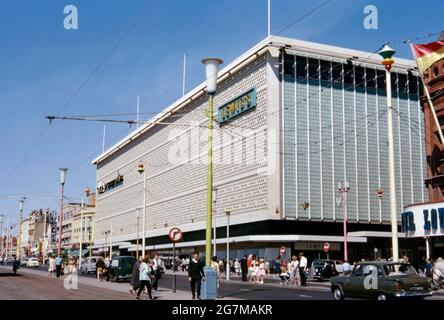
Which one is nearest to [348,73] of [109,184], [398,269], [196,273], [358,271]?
[358,271]

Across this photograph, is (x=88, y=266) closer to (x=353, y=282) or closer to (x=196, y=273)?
(x=196, y=273)

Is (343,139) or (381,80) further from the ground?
(381,80)

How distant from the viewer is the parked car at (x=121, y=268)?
1476 inches

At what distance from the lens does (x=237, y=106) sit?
68.8m

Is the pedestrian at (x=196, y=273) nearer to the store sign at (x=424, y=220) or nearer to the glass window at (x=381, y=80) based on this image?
the store sign at (x=424, y=220)

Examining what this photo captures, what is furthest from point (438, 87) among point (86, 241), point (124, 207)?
point (86, 241)

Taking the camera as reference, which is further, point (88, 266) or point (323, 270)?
point (88, 266)

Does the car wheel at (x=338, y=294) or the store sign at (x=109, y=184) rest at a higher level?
the store sign at (x=109, y=184)

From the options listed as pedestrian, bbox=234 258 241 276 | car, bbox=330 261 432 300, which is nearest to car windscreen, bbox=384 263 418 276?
car, bbox=330 261 432 300

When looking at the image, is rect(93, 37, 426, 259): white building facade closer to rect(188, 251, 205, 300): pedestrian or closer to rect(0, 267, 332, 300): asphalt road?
rect(0, 267, 332, 300): asphalt road

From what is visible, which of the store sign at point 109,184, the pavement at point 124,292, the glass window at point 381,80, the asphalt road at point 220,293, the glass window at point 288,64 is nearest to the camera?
the pavement at point 124,292

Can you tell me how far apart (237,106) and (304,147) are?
10.2 meters

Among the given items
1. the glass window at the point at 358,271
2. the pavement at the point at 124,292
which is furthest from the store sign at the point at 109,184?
the glass window at the point at 358,271
